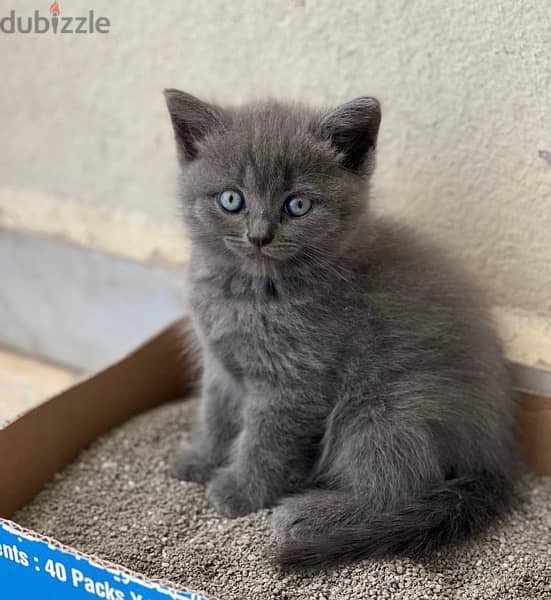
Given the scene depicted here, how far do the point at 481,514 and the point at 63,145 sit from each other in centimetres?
146

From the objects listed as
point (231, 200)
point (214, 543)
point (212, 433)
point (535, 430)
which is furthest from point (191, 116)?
point (535, 430)

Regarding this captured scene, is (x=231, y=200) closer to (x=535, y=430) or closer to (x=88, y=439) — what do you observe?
(x=88, y=439)

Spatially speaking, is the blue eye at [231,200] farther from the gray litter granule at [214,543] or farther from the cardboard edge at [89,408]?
the gray litter granule at [214,543]

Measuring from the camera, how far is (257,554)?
4.46ft

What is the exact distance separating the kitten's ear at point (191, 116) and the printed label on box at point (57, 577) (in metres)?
0.72

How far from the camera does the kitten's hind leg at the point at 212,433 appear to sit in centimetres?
160

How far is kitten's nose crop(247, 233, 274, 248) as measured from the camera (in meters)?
1.28

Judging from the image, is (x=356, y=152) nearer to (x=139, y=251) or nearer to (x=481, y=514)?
(x=481, y=514)

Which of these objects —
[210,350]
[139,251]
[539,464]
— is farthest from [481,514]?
[139,251]

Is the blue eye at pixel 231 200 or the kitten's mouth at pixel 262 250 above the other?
the blue eye at pixel 231 200

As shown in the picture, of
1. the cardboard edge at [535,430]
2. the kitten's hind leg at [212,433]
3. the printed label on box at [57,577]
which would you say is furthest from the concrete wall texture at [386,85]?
the printed label on box at [57,577]

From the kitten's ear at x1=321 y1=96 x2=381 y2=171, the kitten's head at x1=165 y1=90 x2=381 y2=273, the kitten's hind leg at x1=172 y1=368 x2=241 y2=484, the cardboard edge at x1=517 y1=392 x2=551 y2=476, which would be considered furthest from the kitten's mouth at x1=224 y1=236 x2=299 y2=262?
the cardboard edge at x1=517 y1=392 x2=551 y2=476

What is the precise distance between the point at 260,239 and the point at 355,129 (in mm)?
259

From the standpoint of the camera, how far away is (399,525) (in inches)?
51.2
